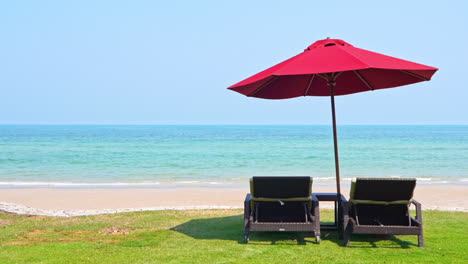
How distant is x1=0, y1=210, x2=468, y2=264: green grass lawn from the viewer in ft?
15.4

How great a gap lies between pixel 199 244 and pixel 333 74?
2681 millimetres

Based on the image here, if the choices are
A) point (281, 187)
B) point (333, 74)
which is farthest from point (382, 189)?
point (333, 74)

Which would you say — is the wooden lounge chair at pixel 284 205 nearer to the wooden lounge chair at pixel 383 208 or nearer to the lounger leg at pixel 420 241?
the wooden lounge chair at pixel 383 208

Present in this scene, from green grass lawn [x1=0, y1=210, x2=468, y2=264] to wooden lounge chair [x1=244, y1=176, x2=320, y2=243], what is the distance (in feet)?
0.70

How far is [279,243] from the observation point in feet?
17.6

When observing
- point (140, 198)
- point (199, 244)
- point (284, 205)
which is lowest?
point (140, 198)

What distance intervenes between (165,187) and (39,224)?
7903 millimetres

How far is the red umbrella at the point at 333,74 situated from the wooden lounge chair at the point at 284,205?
527 mm

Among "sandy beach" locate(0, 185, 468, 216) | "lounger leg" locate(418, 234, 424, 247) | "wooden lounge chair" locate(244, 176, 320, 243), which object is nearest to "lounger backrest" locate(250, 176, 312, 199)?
"wooden lounge chair" locate(244, 176, 320, 243)

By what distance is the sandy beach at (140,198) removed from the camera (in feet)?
33.6

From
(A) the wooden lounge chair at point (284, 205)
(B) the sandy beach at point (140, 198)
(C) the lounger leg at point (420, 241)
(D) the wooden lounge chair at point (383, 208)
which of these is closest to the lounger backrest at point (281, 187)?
(A) the wooden lounge chair at point (284, 205)

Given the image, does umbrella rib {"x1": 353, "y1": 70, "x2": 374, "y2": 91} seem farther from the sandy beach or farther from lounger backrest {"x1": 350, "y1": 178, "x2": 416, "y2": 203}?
the sandy beach

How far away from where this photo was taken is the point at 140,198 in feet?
39.7

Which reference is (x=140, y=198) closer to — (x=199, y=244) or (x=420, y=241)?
(x=199, y=244)
